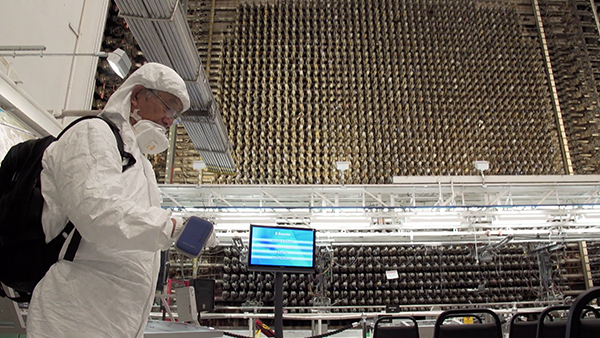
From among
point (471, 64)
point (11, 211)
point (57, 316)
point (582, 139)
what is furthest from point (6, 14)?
point (582, 139)

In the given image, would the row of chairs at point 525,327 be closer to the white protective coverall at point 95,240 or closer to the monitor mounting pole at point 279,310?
the monitor mounting pole at point 279,310

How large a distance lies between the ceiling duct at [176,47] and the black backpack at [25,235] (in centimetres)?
332

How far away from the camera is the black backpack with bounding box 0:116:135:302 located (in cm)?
122

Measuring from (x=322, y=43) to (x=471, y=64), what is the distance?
162 inches

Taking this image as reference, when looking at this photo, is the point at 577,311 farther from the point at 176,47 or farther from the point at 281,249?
the point at 176,47

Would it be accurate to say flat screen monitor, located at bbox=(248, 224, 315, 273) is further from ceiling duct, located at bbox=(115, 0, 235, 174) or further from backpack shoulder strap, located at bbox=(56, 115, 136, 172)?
ceiling duct, located at bbox=(115, 0, 235, 174)

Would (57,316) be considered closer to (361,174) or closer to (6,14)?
(6,14)

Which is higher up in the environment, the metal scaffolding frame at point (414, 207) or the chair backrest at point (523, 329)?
the metal scaffolding frame at point (414, 207)

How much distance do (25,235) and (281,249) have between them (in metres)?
2.06

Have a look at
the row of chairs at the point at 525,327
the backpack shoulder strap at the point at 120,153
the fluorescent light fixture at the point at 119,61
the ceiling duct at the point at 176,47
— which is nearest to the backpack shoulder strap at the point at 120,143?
the backpack shoulder strap at the point at 120,153

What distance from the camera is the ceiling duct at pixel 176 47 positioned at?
14.0ft

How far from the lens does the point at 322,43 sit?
11.6 metres

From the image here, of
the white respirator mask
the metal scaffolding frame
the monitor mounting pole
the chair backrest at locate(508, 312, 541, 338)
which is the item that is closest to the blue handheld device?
the white respirator mask

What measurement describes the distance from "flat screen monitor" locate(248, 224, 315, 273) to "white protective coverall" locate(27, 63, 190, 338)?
1.72 metres
